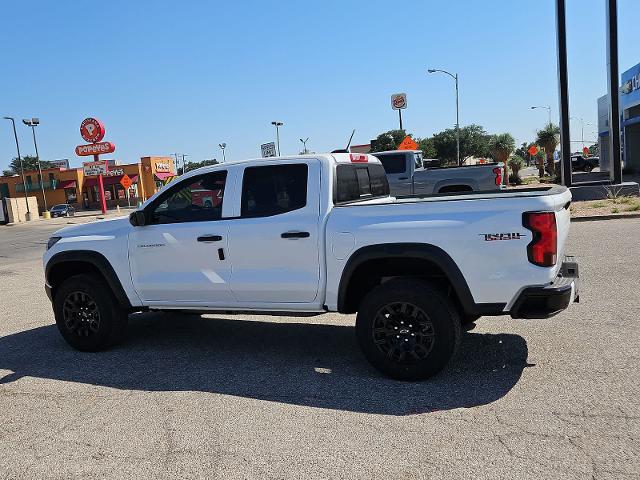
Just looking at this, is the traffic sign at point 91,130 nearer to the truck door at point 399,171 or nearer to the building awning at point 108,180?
the building awning at point 108,180

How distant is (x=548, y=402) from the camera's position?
13.5ft

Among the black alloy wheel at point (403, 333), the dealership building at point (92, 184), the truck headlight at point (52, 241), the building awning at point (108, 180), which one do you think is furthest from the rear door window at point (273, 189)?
the building awning at point (108, 180)

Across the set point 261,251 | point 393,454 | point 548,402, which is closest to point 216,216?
point 261,251

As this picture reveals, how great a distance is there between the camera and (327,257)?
16.1 ft

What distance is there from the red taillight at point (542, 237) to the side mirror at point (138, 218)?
11.7 ft

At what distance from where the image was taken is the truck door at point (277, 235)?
5004 millimetres

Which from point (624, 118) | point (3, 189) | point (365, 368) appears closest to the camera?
point (365, 368)

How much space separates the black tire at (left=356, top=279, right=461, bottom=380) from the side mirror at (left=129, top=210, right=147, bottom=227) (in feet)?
7.83

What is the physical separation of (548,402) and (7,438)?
3906 mm

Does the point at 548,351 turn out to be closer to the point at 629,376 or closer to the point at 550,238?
the point at 629,376

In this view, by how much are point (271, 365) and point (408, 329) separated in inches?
57.1

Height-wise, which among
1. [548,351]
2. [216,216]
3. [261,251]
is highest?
[216,216]

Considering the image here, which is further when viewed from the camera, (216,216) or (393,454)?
(216,216)

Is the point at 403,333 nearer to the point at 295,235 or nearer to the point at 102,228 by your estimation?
the point at 295,235
